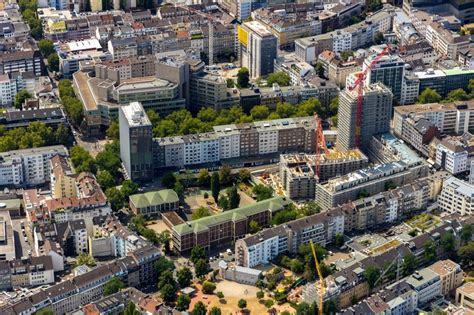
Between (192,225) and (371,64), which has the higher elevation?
(371,64)

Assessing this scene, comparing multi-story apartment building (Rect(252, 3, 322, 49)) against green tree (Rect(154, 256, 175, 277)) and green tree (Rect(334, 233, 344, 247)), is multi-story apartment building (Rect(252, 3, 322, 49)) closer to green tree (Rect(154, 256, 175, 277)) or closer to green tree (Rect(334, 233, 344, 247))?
green tree (Rect(334, 233, 344, 247))

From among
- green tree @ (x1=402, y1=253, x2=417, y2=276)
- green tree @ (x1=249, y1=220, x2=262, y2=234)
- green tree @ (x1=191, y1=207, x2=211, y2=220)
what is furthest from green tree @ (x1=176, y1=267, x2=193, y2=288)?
green tree @ (x1=402, y1=253, x2=417, y2=276)

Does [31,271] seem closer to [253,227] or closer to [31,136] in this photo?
[253,227]

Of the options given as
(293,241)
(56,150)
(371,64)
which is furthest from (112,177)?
(371,64)

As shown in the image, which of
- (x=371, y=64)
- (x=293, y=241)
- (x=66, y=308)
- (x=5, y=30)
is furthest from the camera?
(x=5, y=30)

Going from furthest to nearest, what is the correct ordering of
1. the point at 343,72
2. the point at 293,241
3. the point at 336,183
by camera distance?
the point at 343,72
the point at 336,183
the point at 293,241

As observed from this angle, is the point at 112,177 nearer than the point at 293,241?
No

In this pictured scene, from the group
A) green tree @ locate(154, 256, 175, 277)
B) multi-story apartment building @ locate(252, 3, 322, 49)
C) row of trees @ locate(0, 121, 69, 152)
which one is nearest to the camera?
green tree @ locate(154, 256, 175, 277)

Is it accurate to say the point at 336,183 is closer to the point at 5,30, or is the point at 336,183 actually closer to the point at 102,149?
the point at 102,149
